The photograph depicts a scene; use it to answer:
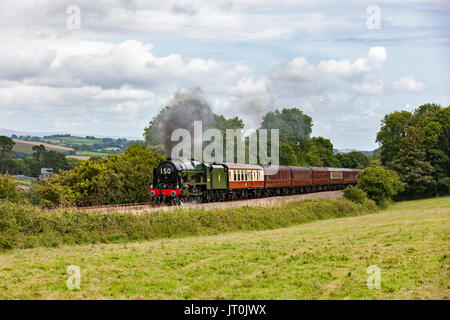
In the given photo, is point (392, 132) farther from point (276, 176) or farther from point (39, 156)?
point (39, 156)

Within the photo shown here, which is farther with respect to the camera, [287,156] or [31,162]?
[31,162]

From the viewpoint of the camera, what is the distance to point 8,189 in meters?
29.1

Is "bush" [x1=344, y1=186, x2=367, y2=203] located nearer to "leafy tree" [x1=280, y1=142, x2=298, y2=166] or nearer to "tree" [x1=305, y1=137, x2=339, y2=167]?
"leafy tree" [x1=280, y1=142, x2=298, y2=166]

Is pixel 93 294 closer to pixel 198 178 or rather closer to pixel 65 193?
pixel 65 193

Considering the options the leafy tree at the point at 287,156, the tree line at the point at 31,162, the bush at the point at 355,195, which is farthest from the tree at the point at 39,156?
the bush at the point at 355,195

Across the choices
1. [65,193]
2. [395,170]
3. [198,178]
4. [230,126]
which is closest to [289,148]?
[230,126]

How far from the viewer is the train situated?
35.9 m

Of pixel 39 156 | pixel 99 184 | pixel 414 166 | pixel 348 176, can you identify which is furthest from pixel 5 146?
pixel 414 166

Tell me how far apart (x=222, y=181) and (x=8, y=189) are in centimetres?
1732

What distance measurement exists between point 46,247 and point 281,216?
58.2ft

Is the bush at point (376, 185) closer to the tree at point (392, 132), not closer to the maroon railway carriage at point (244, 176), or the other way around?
the maroon railway carriage at point (244, 176)

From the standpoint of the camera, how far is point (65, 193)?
3394 centimetres

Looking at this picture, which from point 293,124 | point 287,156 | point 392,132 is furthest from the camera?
point 293,124
